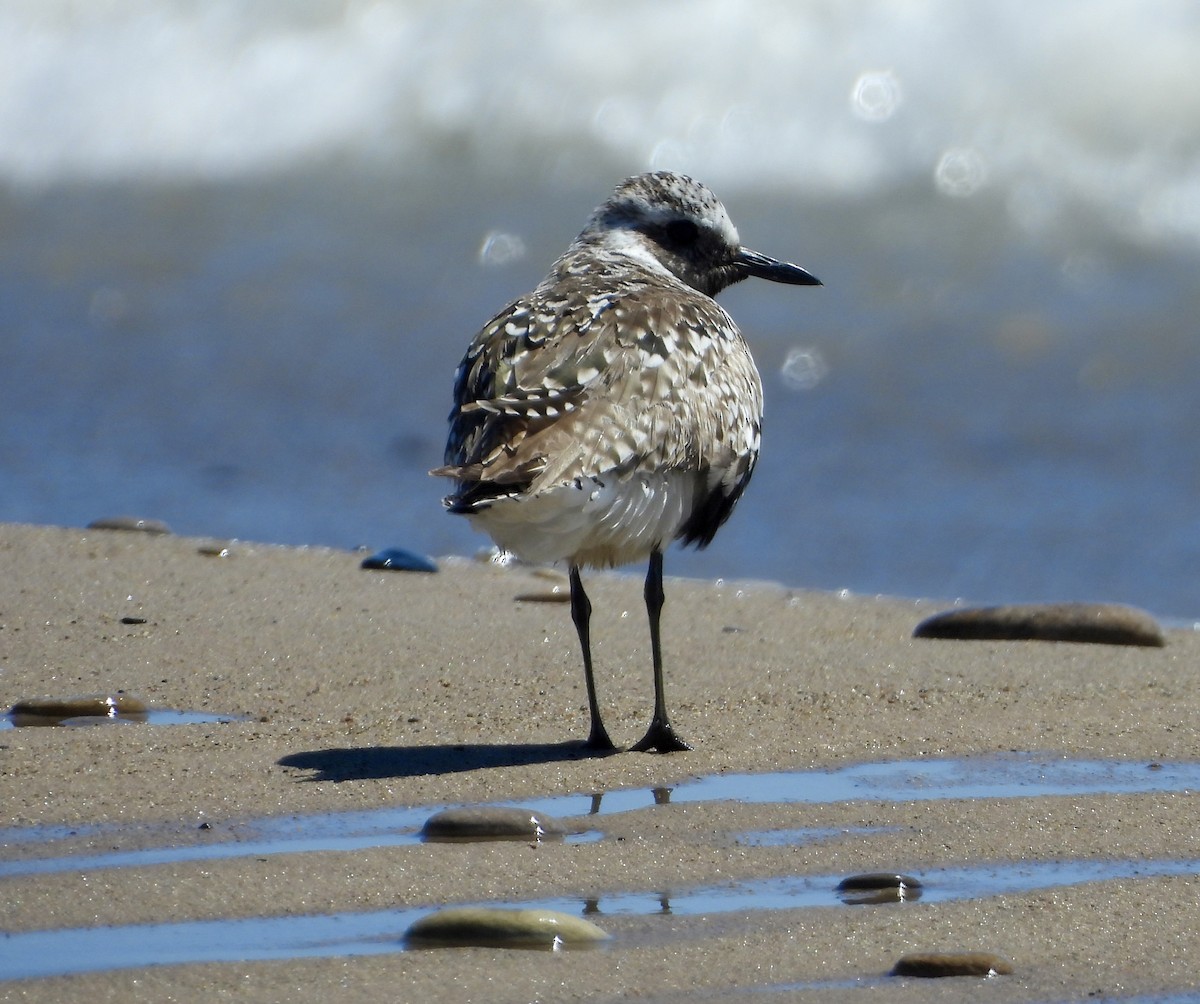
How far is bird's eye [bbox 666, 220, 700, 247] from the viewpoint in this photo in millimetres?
6133

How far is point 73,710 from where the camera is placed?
493 cm

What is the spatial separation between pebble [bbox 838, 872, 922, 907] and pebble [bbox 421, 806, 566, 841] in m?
0.65

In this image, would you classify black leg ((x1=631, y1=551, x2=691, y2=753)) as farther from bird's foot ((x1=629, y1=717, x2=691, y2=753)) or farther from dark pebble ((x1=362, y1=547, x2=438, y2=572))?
dark pebble ((x1=362, y1=547, x2=438, y2=572))

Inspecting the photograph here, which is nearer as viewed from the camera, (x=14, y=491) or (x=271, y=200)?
(x=14, y=491)

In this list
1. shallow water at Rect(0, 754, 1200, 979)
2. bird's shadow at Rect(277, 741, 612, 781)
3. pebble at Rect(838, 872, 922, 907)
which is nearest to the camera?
shallow water at Rect(0, 754, 1200, 979)

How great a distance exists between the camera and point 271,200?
13789 mm

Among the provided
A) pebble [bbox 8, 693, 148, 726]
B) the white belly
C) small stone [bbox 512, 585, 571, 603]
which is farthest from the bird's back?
small stone [bbox 512, 585, 571, 603]

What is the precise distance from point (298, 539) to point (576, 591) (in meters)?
3.80

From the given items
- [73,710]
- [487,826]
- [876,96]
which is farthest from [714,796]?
[876,96]

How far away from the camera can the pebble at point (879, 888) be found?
356 cm

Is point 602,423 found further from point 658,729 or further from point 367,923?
point 367,923

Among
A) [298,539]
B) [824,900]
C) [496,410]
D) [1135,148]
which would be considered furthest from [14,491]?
[1135,148]

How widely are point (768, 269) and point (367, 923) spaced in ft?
11.4

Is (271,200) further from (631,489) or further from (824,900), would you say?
(824,900)
